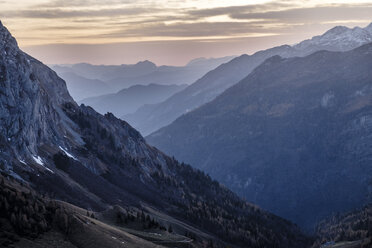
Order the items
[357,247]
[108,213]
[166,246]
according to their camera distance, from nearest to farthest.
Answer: [166,246], [108,213], [357,247]

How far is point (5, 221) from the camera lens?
102125mm

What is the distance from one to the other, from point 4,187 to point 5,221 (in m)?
17.8

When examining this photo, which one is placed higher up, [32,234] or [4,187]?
[4,187]

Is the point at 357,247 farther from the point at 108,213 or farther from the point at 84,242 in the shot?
the point at 84,242

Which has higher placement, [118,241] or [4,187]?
[4,187]

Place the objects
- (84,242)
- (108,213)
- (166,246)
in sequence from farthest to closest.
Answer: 1. (108,213)
2. (166,246)
3. (84,242)

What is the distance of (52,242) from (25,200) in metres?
14.9

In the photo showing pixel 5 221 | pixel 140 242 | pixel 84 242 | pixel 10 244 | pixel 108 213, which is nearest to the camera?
pixel 10 244

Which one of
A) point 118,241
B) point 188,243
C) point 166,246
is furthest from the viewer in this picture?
point 188,243

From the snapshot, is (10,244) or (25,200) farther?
(25,200)

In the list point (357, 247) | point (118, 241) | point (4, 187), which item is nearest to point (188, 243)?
point (118, 241)

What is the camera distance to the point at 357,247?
181625 millimetres

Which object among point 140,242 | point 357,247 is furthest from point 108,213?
point 357,247

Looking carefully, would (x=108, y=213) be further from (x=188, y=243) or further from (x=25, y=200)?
(x=25, y=200)
